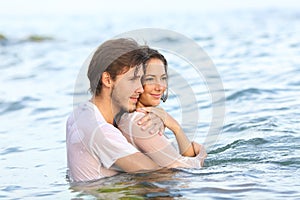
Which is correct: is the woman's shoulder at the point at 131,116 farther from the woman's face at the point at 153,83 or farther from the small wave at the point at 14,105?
the small wave at the point at 14,105

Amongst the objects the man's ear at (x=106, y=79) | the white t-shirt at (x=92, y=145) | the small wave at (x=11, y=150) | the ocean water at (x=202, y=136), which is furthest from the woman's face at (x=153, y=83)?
the small wave at (x=11, y=150)

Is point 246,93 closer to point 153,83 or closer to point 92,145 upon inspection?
point 153,83

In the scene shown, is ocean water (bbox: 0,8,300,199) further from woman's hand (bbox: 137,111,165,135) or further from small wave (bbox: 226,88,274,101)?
woman's hand (bbox: 137,111,165,135)

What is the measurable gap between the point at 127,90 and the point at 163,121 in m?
0.43

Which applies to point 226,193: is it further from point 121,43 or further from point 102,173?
point 121,43

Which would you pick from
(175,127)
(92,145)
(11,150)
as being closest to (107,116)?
(92,145)

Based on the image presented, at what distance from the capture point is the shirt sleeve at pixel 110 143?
5.23 meters

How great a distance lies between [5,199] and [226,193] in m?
2.00

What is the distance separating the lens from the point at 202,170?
611cm

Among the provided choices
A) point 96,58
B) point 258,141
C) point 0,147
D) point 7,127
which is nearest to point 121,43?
point 96,58

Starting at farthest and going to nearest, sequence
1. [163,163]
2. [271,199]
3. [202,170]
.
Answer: [202,170] → [163,163] → [271,199]

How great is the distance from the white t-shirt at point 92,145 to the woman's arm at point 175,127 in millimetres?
442

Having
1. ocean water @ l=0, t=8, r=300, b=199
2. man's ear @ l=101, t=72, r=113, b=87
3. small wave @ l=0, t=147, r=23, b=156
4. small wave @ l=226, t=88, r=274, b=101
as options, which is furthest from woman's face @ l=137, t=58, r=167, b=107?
small wave @ l=226, t=88, r=274, b=101

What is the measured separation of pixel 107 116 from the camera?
5477 mm
